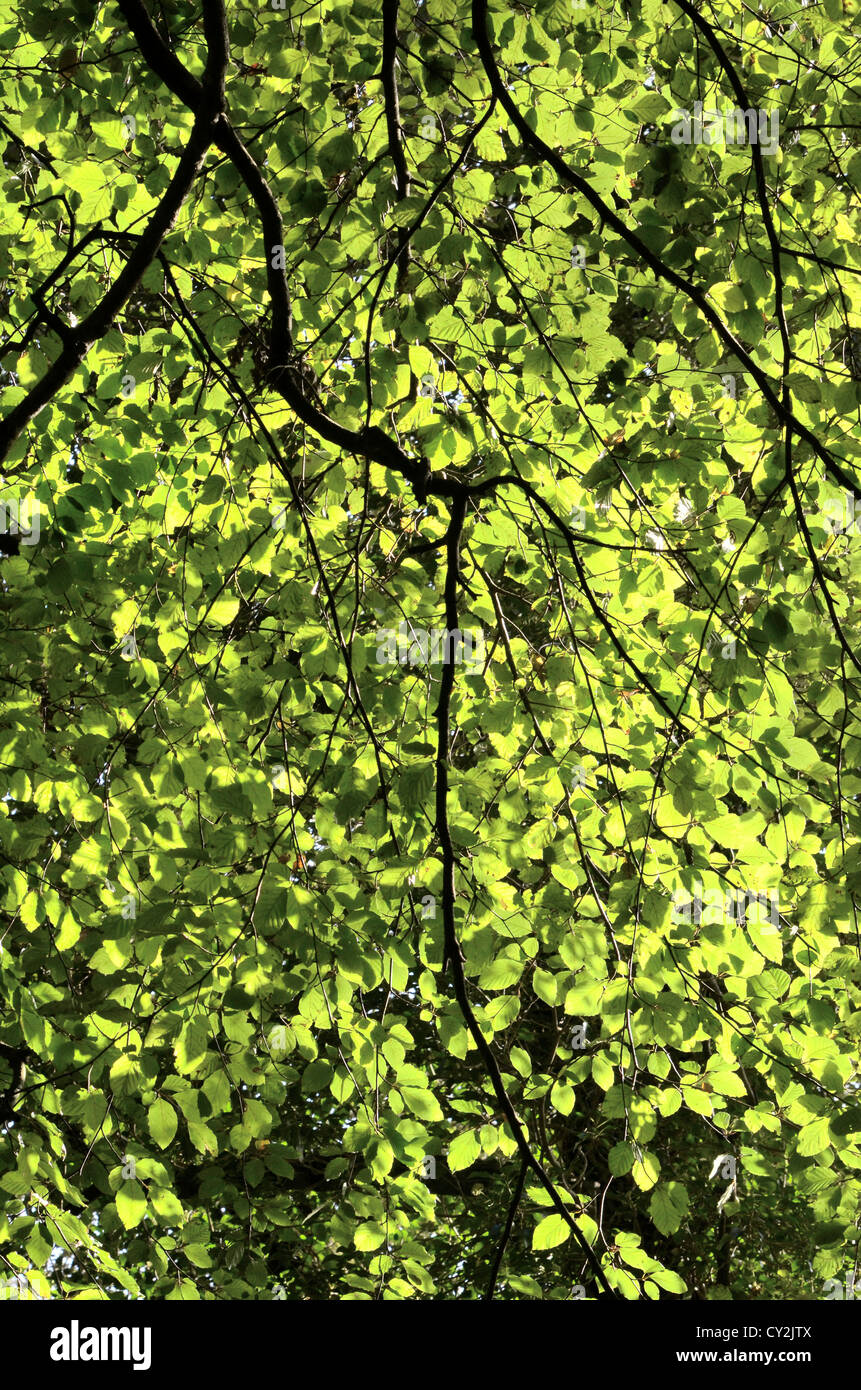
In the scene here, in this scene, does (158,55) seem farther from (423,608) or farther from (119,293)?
(423,608)

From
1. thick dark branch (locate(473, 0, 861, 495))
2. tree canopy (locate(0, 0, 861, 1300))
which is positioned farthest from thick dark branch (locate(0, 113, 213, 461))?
thick dark branch (locate(473, 0, 861, 495))

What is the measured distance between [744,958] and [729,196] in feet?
6.82

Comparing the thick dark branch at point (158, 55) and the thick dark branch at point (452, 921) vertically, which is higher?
the thick dark branch at point (158, 55)

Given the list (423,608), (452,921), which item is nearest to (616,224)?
(423,608)

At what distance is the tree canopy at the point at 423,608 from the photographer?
3020 millimetres

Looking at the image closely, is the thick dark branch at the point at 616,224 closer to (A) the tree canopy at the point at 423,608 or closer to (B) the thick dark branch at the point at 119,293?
(A) the tree canopy at the point at 423,608

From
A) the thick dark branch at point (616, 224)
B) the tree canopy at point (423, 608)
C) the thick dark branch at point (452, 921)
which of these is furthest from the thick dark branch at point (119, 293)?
the thick dark branch at point (452, 921)

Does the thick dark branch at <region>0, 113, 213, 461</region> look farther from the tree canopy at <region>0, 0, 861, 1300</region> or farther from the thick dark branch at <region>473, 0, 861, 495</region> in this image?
the thick dark branch at <region>473, 0, 861, 495</region>

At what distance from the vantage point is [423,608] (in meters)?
3.54

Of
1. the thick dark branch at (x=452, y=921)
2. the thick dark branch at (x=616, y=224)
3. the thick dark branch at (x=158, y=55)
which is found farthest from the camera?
the thick dark branch at (x=158, y=55)

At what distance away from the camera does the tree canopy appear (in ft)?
9.91

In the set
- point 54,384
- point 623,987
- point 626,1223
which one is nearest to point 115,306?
point 54,384
